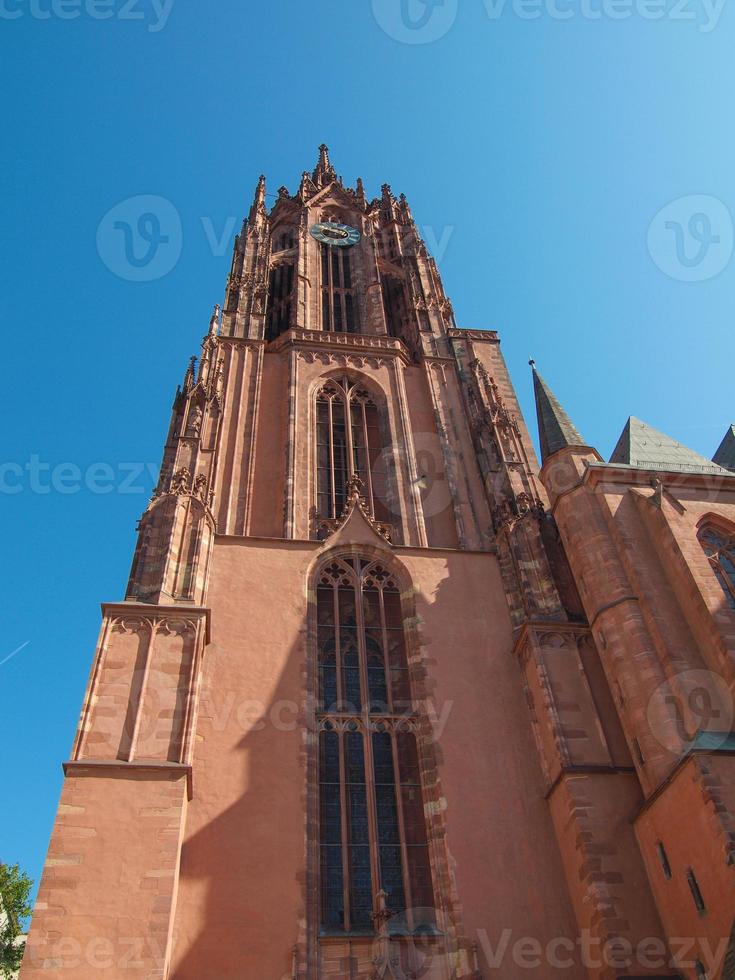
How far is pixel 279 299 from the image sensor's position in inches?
1119

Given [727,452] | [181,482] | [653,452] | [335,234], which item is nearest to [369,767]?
[181,482]

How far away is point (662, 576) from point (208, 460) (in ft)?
32.2

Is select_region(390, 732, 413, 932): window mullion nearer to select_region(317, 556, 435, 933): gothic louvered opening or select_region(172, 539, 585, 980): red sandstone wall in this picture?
select_region(317, 556, 435, 933): gothic louvered opening

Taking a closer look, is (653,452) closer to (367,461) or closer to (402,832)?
(367,461)

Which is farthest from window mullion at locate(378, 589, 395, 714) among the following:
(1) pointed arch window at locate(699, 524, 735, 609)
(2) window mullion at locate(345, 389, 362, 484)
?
(1) pointed arch window at locate(699, 524, 735, 609)

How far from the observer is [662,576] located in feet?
48.1

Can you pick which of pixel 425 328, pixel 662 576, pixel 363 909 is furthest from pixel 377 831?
pixel 425 328

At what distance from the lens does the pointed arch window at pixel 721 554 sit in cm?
1481

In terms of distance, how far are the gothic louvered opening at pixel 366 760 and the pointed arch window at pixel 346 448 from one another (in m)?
2.46

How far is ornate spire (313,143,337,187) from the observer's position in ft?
120

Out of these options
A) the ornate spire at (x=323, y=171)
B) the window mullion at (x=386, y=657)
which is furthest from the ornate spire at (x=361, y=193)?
the window mullion at (x=386, y=657)

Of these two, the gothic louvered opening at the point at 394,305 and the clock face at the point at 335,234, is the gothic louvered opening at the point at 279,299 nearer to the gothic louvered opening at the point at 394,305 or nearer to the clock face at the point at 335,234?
the clock face at the point at 335,234

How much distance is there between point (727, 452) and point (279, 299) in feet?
50.5

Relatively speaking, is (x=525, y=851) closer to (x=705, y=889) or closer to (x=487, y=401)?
(x=705, y=889)
